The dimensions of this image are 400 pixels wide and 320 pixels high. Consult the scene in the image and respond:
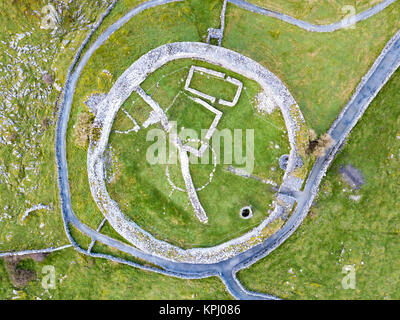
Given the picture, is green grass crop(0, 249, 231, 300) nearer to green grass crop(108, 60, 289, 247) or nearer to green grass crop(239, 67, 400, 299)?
green grass crop(108, 60, 289, 247)

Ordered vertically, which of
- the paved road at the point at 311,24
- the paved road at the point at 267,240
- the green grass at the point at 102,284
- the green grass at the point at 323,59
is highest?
the paved road at the point at 311,24

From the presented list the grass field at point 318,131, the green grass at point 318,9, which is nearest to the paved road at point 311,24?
the green grass at point 318,9

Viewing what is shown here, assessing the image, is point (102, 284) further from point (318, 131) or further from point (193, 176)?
point (318, 131)

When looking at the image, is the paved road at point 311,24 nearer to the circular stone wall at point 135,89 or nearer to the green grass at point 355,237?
the circular stone wall at point 135,89

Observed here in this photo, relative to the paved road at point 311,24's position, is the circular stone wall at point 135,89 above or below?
below

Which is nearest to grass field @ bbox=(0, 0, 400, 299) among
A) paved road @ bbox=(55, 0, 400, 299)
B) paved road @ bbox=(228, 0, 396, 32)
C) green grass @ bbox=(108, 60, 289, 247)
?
paved road @ bbox=(228, 0, 396, 32)
